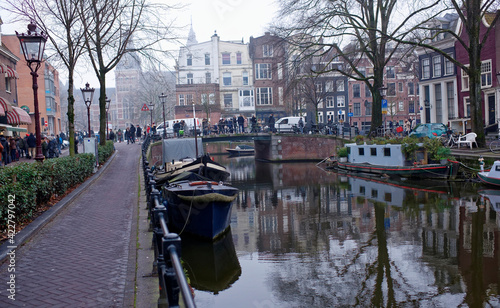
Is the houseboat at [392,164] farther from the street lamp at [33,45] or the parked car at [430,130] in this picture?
the street lamp at [33,45]

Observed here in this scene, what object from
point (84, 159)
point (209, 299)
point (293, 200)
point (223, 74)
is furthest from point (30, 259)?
point (223, 74)

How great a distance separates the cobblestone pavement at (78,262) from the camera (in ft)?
18.9

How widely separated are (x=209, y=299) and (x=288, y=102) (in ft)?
170

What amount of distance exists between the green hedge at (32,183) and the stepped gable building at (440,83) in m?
31.2

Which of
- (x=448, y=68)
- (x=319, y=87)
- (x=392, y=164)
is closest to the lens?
(x=392, y=164)

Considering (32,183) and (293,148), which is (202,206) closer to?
(32,183)

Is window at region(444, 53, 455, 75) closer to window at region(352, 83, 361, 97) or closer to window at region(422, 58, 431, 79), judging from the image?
window at region(422, 58, 431, 79)

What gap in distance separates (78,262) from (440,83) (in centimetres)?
3821

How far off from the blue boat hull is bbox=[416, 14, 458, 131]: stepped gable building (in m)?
29.3

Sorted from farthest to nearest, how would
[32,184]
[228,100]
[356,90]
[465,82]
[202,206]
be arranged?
[228,100] → [356,90] → [465,82] → [202,206] → [32,184]

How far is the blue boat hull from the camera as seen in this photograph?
12.4 metres

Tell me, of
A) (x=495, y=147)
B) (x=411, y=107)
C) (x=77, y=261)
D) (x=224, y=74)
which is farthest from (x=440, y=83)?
(x=77, y=261)

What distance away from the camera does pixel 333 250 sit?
461 inches

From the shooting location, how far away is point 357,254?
11.3m
